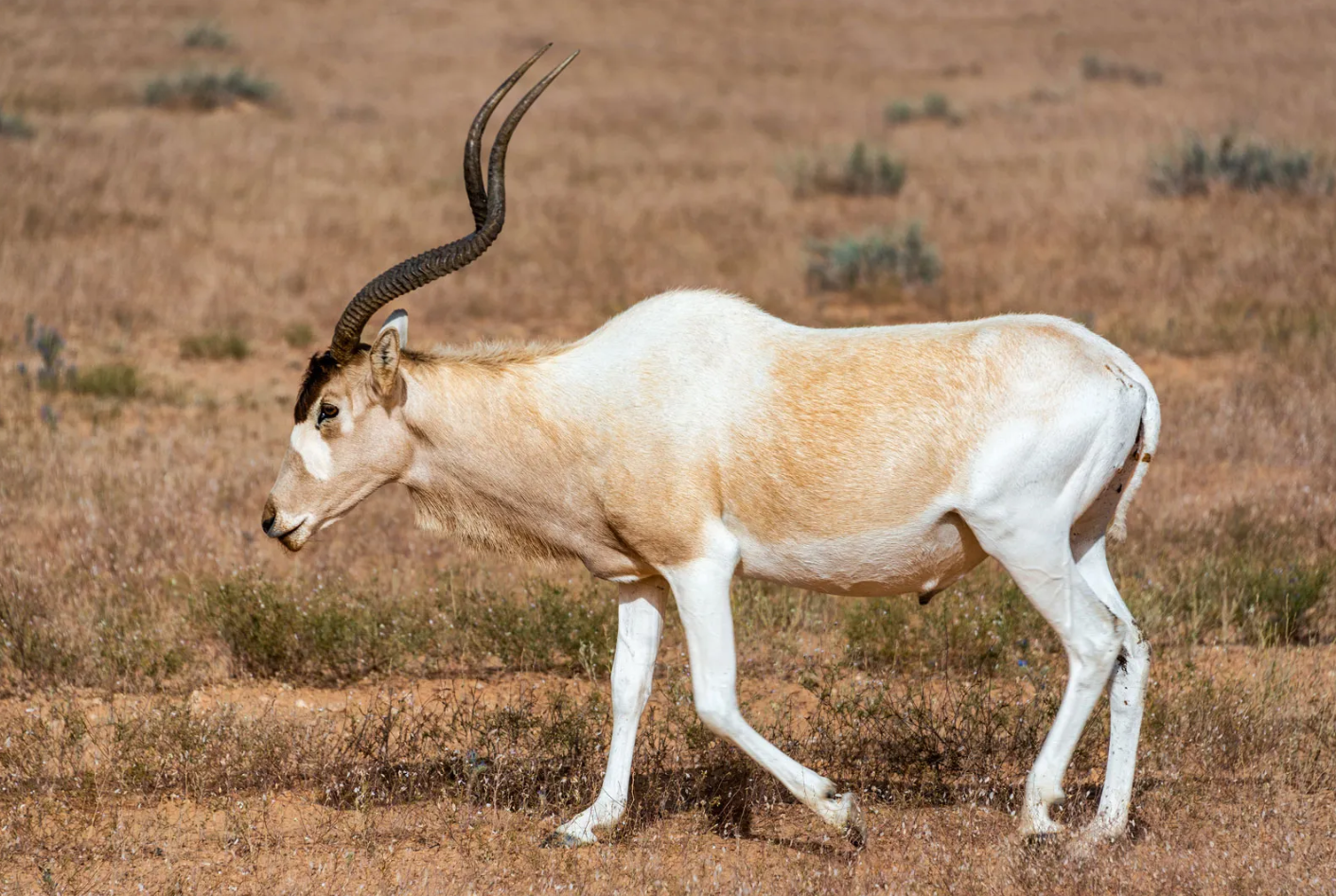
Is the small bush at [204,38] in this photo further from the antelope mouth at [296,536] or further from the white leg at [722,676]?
the white leg at [722,676]

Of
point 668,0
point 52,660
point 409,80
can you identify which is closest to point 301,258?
point 52,660

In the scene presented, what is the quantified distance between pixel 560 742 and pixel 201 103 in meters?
22.5

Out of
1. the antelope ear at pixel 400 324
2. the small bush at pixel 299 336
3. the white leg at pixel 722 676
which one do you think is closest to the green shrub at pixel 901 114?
the small bush at pixel 299 336

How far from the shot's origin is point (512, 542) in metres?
5.58

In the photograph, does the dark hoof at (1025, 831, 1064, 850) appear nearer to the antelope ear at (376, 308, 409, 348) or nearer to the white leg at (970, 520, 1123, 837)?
the white leg at (970, 520, 1123, 837)

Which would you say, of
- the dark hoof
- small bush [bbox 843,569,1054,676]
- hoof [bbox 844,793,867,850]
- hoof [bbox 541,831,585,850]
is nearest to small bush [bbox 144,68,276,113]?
small bush [bbox 843,569,1054,676]

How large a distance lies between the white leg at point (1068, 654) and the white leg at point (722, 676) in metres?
0.63

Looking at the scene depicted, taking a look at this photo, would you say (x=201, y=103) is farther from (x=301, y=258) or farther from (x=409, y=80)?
(x=301, y=258)

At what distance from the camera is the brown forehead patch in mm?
5387

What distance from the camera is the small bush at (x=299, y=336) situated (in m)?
13.9

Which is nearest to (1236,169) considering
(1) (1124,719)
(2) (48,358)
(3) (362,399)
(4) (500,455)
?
(2) (48,358)

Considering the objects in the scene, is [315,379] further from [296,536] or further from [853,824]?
[853,824]

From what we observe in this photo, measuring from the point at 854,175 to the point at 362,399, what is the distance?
15.9 meters

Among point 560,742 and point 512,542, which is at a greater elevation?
point 512,542
